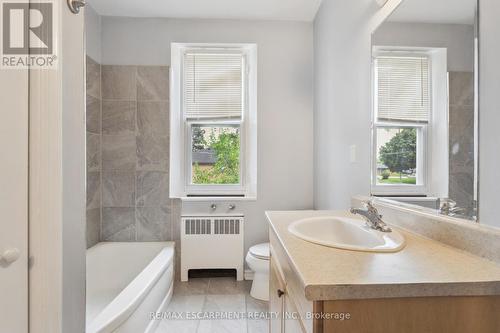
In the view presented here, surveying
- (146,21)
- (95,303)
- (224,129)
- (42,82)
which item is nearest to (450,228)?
(42,82)

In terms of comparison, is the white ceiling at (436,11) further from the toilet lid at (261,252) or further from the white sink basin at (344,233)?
the toilet lid at (261,252)

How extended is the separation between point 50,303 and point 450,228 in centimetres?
131

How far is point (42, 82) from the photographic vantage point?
77cm

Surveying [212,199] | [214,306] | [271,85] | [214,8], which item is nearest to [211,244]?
[212,199]

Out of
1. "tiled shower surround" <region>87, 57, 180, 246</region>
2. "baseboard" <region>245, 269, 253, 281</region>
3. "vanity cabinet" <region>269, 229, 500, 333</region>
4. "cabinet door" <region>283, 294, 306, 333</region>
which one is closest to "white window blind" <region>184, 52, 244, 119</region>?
"tiled shower surround" <region>87, 57, 180, 246</region>

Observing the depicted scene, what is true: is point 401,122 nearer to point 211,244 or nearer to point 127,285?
point 211,244

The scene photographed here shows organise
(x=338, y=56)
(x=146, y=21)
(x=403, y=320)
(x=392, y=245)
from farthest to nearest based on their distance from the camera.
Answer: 1. (x=146, y=21)
2. (x=338, y=56)
3. (x=392, y=245)
4. (x=403, y=320)

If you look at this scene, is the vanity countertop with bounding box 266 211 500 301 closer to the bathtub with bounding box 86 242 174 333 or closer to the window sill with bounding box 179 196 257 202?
the bathtub with bounding box 86 242 174 333

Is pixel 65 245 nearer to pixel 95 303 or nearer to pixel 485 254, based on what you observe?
pixel 485 254

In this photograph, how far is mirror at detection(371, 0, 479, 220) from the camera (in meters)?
0.90

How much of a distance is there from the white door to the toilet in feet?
5.08

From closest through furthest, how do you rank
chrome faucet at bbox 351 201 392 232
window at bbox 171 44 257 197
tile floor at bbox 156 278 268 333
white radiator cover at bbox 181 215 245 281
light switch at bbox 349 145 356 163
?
chrome faucet at bbox 351 201 392 232 → light switch at bbox 349 145 356 163 → tile floor at bbox 156 278 268 333 → white radiator cover at bbox 181 215 245 281 → window at bbox 171 44 257 197

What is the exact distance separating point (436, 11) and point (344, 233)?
1.01 m

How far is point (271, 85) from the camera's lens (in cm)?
260
